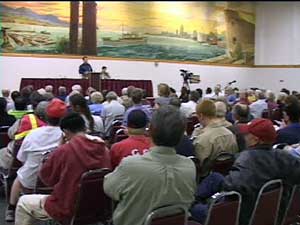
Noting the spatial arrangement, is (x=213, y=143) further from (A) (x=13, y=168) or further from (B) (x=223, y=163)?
(A) (x=13, y=168)

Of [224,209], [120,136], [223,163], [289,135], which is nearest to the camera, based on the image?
[224,209]

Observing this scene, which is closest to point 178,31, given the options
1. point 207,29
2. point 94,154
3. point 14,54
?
A: point 207,29

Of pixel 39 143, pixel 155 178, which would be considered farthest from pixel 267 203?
pixel 39 143

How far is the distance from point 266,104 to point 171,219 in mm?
7252

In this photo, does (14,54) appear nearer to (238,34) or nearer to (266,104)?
(266,104)

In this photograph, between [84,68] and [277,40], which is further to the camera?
[277,40]

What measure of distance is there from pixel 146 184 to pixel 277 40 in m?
20.7

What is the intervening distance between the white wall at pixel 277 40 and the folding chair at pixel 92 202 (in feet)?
61.2

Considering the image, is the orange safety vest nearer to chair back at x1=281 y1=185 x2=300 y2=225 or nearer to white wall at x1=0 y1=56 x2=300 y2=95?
chair back at x1=281 y1=185 x2=300 y2=225

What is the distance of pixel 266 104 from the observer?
9.31 metres

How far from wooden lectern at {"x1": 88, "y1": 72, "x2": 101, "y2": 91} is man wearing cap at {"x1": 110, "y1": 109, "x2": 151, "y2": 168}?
11.6m

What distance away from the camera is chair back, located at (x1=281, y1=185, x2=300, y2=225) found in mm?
3221

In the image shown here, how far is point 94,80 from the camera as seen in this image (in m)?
15.3

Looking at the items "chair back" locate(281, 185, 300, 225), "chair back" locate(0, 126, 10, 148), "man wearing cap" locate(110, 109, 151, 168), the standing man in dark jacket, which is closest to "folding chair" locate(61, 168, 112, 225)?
"man wearing cap" locate(110, 109, 151, 168)
